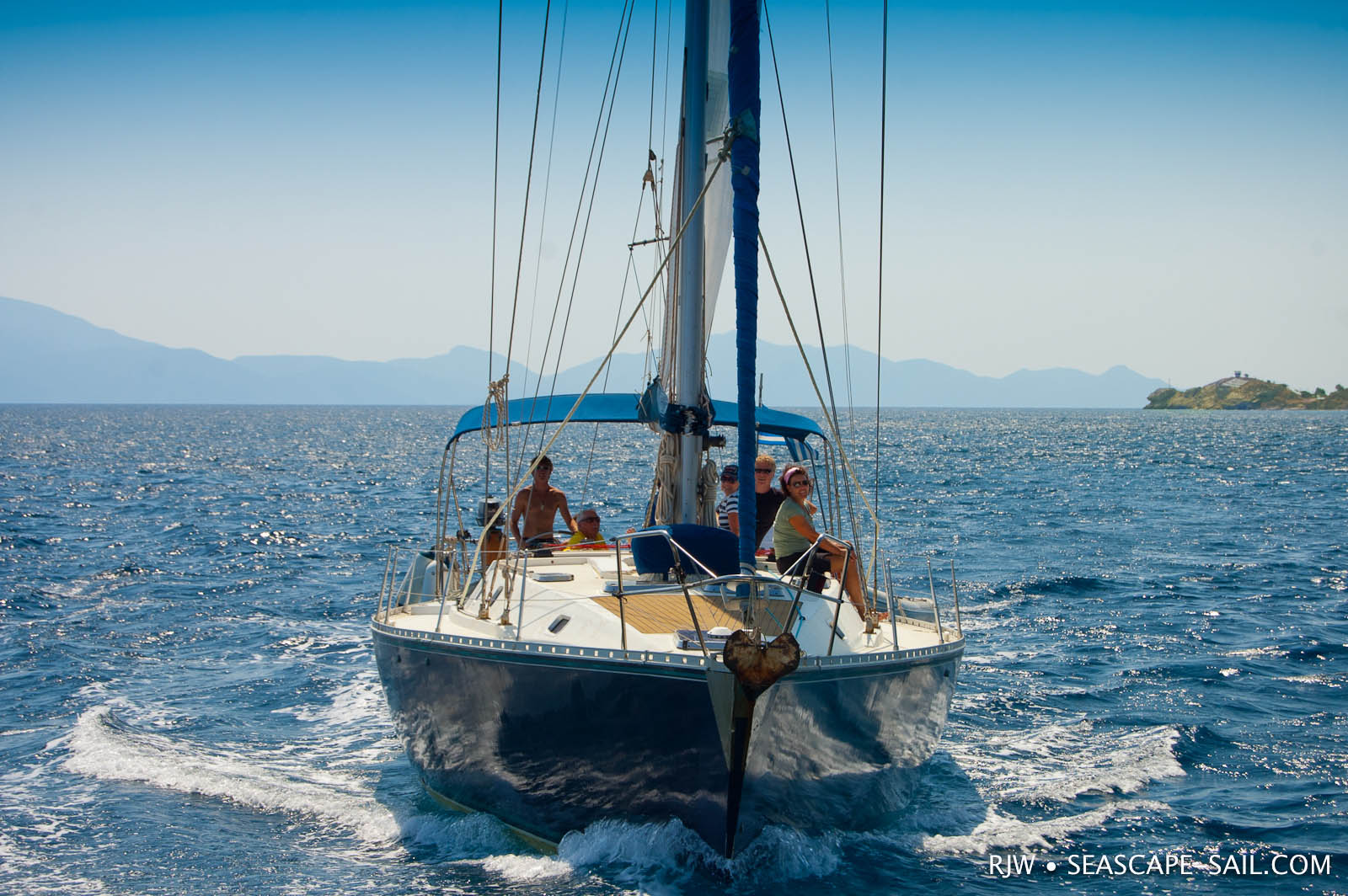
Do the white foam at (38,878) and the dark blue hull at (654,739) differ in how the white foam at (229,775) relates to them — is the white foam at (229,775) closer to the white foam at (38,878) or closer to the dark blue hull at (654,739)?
the dark blue hull at (654,739)

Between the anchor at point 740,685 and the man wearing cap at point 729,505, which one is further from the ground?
the man wearing cap at point 729,505

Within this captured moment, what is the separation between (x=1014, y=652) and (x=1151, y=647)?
1.72 metres

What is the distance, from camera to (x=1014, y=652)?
14.0m

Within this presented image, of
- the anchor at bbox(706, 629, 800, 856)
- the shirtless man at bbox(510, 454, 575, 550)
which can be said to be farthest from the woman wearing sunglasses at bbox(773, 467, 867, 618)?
the shirtless man at bbox(510, 454, 575, 550)

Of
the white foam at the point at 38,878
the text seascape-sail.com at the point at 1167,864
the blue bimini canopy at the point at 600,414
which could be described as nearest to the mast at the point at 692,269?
the blue bimini canopy at the point at 600,414

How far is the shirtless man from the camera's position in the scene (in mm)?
11023

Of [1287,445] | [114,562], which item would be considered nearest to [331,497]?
[114,562]

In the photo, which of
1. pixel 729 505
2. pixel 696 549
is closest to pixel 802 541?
pixel 696 549

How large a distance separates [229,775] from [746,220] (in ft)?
21.7

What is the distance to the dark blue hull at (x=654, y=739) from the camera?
6715 millimetres

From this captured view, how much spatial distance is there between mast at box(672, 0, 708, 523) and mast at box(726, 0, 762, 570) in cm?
142

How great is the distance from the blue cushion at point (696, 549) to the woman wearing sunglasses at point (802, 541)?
398 millimetres

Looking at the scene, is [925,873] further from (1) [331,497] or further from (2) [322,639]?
(1) [331,497]

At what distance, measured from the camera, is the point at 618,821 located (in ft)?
23.7
